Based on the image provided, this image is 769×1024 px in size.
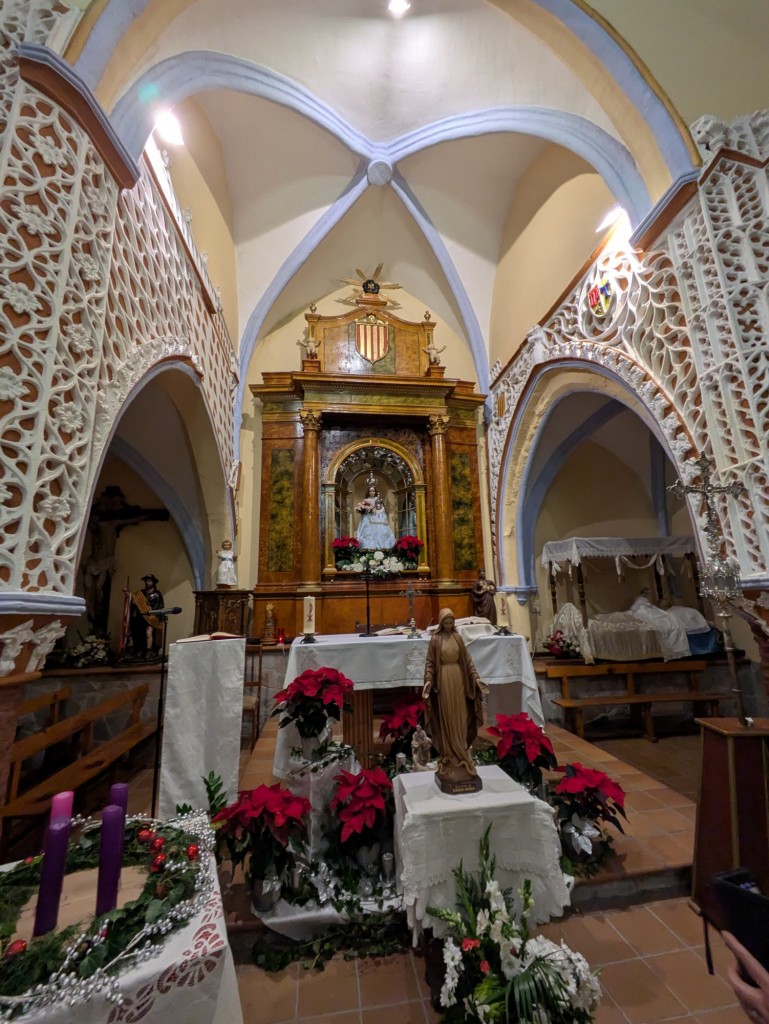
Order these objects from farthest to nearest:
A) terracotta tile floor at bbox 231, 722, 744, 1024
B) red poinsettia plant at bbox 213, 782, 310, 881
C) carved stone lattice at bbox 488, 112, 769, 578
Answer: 1. carved stone lattice at bbox 488, 112, 769, 578
2. red poinsettia plant at bbox 213, 782, 310, 881
3. terracotta tile floor at bbox 231, 722, 744, 1024

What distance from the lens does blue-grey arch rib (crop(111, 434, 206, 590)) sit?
664 centimetres

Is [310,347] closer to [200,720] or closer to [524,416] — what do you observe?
[524,416]

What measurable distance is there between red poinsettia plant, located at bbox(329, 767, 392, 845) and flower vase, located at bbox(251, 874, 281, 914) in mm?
379

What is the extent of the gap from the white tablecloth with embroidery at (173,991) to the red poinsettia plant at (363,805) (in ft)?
4.16

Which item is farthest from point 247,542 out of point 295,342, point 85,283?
point 85,283

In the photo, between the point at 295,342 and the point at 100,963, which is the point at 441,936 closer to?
the point at 100,963

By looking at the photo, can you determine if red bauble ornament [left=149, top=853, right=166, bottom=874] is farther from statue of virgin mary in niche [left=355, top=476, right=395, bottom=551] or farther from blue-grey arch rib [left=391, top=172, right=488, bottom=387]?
blue-grey arch rib [left=391, top=172, right=488, bottom=387]

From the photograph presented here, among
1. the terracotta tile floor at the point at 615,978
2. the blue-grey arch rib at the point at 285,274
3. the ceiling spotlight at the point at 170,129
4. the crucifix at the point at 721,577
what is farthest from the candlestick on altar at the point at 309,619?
the ceiling spotlight at the point at 170,129

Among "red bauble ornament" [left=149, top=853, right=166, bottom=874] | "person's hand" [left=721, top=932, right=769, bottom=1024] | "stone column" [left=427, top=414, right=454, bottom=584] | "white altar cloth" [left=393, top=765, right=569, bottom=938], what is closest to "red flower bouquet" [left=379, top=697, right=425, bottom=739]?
"white altar cloth" [left=393, top=765, right=569, bottom=938]

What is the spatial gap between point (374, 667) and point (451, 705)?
1.11 metres

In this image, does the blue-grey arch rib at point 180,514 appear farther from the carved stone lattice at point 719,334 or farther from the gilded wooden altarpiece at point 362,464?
the carved stone lattice at point 719,334

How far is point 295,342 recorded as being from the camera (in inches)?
310

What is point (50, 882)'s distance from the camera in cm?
113

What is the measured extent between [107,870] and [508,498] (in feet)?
21.8
